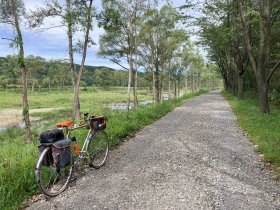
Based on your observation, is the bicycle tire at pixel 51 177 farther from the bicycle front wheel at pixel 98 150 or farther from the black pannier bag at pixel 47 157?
the bicycle front wheel at pixel 98 150

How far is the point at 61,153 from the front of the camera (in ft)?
13.9

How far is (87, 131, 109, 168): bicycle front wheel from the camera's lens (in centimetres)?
547

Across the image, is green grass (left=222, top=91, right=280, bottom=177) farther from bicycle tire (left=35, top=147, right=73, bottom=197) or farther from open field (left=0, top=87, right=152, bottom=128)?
open field (left=0, top=87, right=152, bottom=128)

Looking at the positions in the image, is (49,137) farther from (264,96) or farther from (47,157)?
(264,96)

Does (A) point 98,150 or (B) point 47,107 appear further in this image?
(B) point 47,107

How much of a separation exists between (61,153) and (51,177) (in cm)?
56

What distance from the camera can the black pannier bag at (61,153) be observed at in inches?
163

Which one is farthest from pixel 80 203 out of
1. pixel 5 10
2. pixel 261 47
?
pixel 261 47

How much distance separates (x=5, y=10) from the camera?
33.5ft

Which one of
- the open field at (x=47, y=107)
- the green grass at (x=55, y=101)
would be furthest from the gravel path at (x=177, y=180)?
the green grass at (x=55, y=101)

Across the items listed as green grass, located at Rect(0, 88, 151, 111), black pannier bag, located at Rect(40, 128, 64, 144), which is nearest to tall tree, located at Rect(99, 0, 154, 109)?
black pannier bag, located at Rect(40, 128, 64, 144)

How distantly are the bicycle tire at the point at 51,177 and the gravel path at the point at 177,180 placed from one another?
6.6 inches

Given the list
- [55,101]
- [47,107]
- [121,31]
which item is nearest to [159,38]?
[121,31]

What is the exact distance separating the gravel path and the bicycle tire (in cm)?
→ 17
